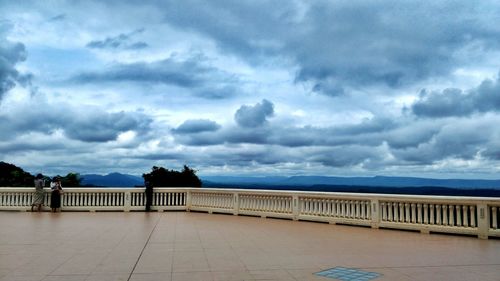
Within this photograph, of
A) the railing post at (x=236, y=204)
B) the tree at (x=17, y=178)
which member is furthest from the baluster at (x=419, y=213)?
the tree at (x=17, y=178)

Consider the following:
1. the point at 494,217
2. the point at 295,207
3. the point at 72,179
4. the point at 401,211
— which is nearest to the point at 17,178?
the point at 72,179

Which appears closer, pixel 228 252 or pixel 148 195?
pixel 228 252

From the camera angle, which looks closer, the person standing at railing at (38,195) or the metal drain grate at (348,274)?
the metal drain grate at (348,274)

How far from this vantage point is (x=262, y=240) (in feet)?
35.4

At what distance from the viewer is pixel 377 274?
708cm

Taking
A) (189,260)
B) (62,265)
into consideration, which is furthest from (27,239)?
(189,260)

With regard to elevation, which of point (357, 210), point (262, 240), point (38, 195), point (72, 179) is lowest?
point (262, 240)

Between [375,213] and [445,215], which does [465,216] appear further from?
[375,213]

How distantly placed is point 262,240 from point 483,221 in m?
5.92

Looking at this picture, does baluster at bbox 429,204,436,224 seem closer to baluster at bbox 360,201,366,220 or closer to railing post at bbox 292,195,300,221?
baluster at bbox 360,201,366,220

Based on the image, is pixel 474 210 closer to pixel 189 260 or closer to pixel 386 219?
pixel 386 219

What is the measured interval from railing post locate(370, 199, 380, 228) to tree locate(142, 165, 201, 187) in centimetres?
3350

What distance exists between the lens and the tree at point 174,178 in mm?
45628

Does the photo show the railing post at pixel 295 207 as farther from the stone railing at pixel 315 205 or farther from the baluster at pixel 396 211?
the baluster at pixel 396 211
